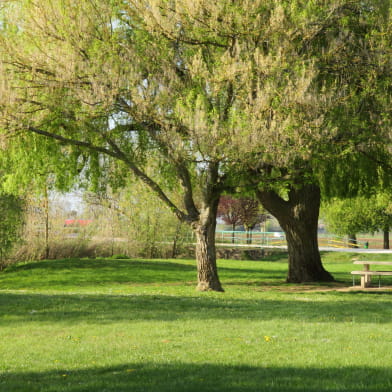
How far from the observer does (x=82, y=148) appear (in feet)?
56.0

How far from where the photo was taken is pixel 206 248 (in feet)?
55.1

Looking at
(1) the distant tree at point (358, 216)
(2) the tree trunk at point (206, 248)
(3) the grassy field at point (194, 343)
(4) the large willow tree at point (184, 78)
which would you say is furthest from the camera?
(1) the distant tree at point (358, 216)

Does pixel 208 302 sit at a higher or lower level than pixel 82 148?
lower

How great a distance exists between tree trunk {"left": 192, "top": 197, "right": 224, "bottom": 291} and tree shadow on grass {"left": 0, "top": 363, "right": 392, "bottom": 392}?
10.3m

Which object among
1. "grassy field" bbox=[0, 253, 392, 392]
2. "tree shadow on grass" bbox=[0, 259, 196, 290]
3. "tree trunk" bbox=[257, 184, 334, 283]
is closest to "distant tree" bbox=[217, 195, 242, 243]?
"tree shadow on grass" bbox=[0, 259, 196, 290]

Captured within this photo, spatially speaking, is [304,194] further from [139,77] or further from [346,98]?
[139,77]

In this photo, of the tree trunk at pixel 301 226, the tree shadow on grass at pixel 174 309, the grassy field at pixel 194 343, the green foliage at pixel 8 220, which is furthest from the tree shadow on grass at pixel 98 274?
the grassy field at pixel 194 343

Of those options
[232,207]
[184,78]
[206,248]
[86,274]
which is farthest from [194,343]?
[232,207]

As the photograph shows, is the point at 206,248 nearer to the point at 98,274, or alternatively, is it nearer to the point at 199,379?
the point at 98,274

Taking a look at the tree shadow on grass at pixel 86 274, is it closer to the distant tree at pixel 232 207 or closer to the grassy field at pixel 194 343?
the grassy field at pixel 194 343

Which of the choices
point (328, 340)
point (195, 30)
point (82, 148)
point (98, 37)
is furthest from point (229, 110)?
point (328, 340)

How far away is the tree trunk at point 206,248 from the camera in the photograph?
55.0 ft

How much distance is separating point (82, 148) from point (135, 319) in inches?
323

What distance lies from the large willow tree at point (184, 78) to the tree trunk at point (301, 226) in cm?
470
